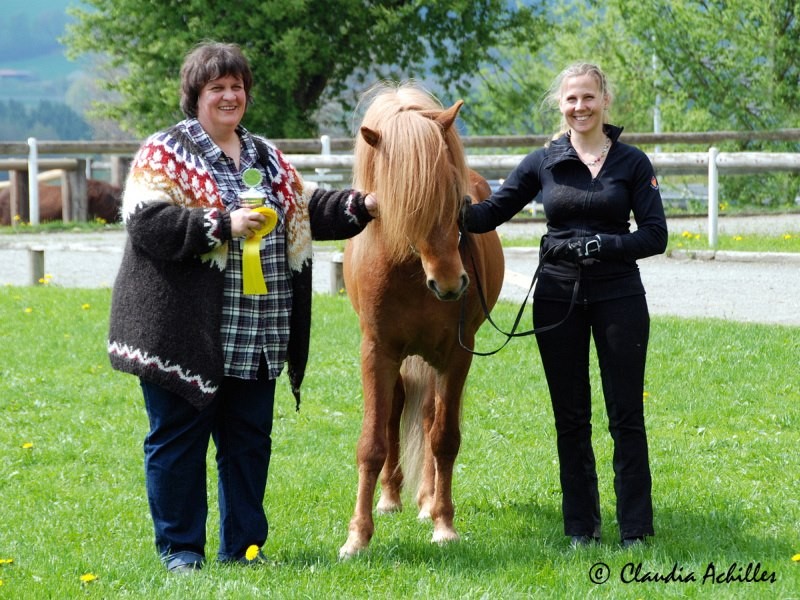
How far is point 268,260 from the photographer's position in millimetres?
4102

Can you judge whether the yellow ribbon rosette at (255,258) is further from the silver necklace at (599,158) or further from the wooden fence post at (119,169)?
the wooden fence post at (119,169)

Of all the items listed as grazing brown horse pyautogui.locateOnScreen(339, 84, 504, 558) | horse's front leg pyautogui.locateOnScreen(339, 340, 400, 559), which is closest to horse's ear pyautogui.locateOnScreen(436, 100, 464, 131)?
grazing brown horse pyautogui.locateOnScreen(339, 84, 504, 558)

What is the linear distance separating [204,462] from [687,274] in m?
8.01

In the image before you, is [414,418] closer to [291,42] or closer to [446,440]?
[446,440]

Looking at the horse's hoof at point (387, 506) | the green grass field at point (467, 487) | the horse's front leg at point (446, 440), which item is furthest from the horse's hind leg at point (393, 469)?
the horse's front leg at point (446, 440)

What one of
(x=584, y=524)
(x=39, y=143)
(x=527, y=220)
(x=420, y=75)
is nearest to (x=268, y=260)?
(x=584, y=524)

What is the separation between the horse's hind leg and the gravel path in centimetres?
471

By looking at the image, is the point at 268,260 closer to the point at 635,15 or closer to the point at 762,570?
the point at 762,570

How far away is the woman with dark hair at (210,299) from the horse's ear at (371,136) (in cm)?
24

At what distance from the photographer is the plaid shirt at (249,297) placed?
157 inches

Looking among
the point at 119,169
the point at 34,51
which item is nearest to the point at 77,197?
the point at 119,169

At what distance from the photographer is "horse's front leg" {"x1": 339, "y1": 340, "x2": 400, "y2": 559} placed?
14.8 feet

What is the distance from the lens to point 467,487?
5.41 meters

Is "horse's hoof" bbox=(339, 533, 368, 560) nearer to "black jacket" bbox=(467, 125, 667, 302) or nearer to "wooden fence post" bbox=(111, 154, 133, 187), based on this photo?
"black jacket" bbox=(467, 125, 667, 302)
